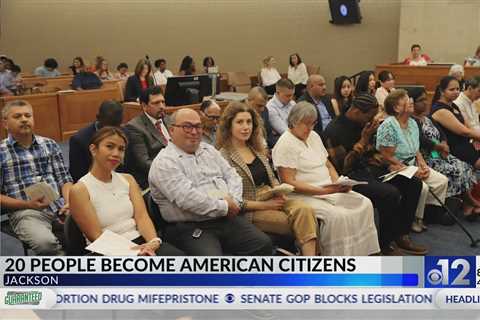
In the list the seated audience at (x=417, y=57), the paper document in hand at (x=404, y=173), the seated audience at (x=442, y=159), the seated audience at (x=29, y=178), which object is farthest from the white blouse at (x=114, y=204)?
the seated audience at (x=417, y=57)

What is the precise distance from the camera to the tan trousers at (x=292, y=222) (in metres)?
2.92

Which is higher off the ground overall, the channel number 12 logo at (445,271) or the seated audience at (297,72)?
the seated audience at (297,72)

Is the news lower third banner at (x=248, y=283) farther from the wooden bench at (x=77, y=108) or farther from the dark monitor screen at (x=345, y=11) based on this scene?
the dark monitor screen at (x=345, y=11)

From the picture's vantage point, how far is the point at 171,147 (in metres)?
2.79

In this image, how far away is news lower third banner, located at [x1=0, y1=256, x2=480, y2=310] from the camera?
2254 millimetres

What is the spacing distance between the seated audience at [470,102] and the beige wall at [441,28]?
5.51 meters

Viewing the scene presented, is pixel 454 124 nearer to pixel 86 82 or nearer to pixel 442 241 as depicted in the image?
pixel 442 241

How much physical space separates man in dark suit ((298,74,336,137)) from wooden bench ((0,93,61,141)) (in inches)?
162

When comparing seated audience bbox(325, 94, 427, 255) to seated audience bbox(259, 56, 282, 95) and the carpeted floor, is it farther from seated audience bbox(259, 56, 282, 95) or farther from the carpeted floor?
seated audience bbox(259, 56, 282, 95)

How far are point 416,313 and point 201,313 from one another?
0.96 metres

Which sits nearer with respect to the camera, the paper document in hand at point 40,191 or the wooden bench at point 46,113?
the paper document in hand at point 40,191

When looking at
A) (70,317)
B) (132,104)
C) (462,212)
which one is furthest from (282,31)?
(70,317)

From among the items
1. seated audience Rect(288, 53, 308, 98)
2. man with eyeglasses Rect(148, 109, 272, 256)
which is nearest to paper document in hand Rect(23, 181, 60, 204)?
man with eyeglasses Rect(148, 109, 272, 256)

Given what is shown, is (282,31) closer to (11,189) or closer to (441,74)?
(441,74)
